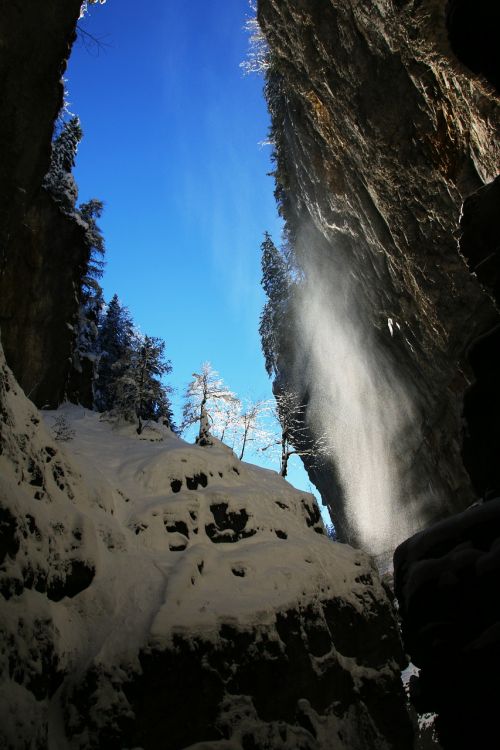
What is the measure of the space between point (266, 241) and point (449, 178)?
2564cm

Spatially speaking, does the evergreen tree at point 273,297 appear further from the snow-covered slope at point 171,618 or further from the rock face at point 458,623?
the rock face at point 458,623

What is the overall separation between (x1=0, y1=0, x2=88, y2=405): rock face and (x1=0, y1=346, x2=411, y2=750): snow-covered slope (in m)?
5.34

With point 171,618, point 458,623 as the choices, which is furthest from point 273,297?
point 458,623

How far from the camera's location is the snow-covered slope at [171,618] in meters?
6.39

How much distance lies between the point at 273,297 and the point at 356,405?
43.5ft

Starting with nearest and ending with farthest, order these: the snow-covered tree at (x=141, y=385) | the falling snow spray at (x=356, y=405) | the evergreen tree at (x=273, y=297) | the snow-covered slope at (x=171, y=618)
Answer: the snow-covered slope at (x=171, y=618) < the snow-covered tree at (x=141, y=385) < the falling snow spray at (x=356, y=405) < the evergreen tree at (x=273, y=297)

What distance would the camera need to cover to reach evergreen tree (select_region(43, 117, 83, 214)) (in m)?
20.8

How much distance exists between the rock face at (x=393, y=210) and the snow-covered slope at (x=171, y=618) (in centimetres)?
553

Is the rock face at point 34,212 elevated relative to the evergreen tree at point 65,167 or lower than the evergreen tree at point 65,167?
lower

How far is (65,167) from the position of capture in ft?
75.3

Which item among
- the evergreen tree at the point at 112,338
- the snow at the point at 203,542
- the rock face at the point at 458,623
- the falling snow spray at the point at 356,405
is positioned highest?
the evergreen tree at the point at 112,338

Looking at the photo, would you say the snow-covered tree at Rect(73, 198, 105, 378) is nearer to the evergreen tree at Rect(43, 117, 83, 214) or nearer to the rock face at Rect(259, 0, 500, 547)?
the evergreen tree at Rect(43, 117, 83, 214)

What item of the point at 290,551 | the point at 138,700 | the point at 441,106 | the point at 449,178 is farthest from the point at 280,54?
the point at 138,700

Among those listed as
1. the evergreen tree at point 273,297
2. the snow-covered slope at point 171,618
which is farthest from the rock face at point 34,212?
the evergreen tree at point 273,297
